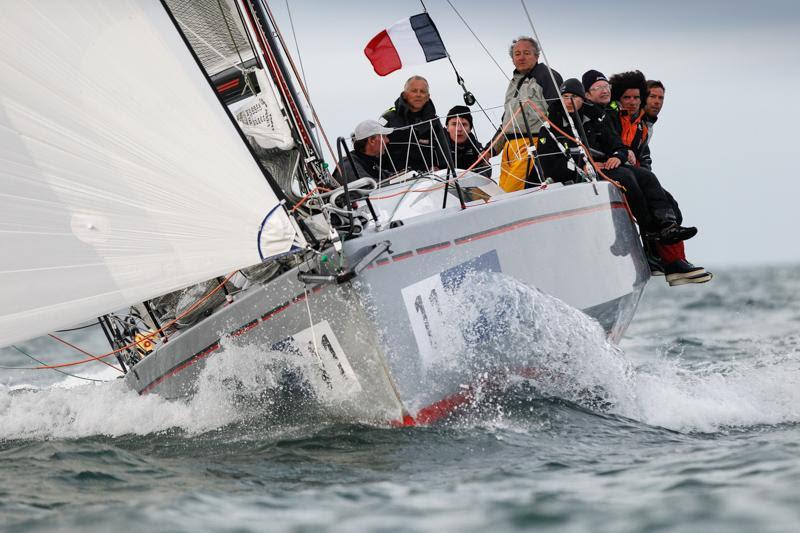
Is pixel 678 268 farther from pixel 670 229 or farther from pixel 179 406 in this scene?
pixel 179 406

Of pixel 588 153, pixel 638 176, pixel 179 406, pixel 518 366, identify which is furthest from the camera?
pixel 638 176

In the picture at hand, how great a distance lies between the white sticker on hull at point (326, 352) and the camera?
4633mm

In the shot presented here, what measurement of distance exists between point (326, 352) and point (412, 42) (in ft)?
10.2

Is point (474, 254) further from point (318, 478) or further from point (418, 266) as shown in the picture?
point (318, 478)

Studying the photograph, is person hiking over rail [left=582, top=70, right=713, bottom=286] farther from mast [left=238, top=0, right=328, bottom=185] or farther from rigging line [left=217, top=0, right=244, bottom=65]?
rigging line [left=217, top=0, right=244, bottom=65]

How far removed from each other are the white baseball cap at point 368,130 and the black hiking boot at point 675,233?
1909 mm

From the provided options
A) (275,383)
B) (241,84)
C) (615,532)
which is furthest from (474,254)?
(615,532)

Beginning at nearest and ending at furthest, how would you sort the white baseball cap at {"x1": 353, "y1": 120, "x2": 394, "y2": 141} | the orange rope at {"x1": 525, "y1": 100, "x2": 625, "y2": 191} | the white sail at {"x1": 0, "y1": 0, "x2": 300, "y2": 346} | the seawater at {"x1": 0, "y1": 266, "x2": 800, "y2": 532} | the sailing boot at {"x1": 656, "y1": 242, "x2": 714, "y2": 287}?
the seawater at {"x1": 0, "y1": 266, "x2": 800, "y2": 532}, the white sail at {"x1": 0, "y1": 0, "x2": 300, "y2": 346}, the orange rope at {"x1": 525, "y1": 100, "x2": 625, "y2": 191}, the white baseball cap at {"x1": 353, "y1": 120, "x2": 394, "y2": 141}, the sailing boot at {"x1": 656, "y1": 242, "x2": 714, "y2": 287}

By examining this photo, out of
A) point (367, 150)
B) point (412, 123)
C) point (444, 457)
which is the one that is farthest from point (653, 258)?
point (444, 457)

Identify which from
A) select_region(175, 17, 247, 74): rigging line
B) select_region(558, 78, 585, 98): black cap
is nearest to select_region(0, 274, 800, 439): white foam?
select_region(558, 78, 585, 98): black cap

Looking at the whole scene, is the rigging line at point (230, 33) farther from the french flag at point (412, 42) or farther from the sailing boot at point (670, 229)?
the sailing boot at point (670, 229)

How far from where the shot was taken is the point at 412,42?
277 inches

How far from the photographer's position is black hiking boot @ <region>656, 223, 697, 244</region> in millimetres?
6250

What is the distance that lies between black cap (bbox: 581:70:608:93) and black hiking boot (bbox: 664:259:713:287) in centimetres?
132
